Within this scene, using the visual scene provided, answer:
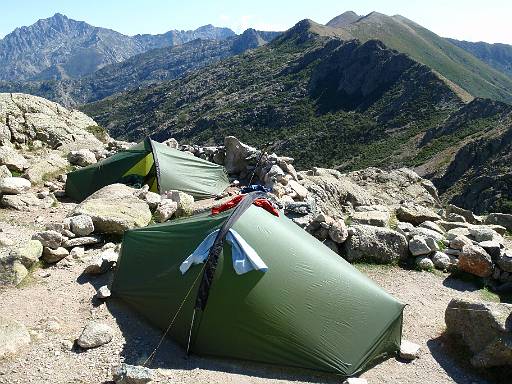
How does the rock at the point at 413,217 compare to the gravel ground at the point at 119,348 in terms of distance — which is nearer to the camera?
the gravel ground at the point at 119,348

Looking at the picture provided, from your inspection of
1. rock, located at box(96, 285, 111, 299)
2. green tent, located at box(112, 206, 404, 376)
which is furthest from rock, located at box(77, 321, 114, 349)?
rock, located at box(96, 285, 111, 299)

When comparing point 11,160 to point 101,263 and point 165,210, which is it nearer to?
point 165,210

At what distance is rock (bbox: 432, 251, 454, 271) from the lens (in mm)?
12875

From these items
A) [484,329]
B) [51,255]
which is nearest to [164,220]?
[51,255]

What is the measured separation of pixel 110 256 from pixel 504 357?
8.83 meters

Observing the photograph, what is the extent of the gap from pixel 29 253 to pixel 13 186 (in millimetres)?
6077

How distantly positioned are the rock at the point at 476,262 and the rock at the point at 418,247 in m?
0.97

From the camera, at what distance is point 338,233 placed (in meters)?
12.9

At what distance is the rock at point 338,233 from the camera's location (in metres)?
12.9

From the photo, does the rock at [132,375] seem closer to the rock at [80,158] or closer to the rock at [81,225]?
A: the rock at [81,225]

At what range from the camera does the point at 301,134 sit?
153 meters

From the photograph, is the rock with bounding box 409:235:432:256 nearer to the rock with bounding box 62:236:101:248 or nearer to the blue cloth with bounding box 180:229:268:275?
the blue cloth with bounding box 180:229:268:275

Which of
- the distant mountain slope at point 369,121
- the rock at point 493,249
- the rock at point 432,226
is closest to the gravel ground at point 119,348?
the rock at point 493,249

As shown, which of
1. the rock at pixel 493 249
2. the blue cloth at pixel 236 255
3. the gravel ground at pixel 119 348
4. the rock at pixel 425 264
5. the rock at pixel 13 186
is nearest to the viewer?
the gravel ground at pixel 119 348
